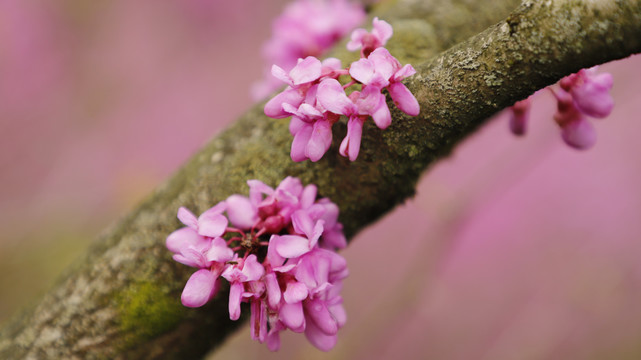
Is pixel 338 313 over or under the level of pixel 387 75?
under

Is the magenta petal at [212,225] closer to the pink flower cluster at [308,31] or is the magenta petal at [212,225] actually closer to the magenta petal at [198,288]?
the magenta petal at [198,288]

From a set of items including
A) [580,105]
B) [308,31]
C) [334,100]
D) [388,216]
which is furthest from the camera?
[388,216]

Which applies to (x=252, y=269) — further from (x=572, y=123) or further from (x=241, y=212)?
(x=572, y=123)

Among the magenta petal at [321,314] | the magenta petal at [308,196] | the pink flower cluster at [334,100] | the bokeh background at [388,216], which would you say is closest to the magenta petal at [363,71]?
the pink flower cluster at [334,100]

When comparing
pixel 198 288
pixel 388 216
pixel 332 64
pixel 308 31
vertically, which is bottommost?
pixel 198 288

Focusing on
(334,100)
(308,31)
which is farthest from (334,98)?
(308,31)

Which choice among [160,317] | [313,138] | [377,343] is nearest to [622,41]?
[313,138]

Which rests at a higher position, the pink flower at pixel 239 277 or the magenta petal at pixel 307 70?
the magenta petal at pixel 307 70

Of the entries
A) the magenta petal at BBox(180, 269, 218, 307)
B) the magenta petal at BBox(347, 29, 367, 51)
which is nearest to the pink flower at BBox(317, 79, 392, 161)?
Result: the magenta petal at BBox(347, 29, 367, 51)
